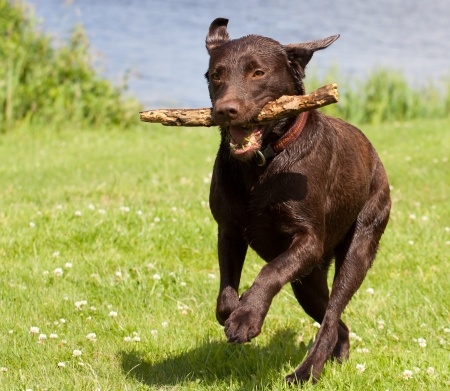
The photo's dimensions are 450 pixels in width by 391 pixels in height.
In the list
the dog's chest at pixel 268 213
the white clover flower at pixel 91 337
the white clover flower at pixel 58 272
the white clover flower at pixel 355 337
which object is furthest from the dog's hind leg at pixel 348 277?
the white clover flower at pixel 58 272

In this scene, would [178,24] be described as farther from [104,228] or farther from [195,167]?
[104,228]

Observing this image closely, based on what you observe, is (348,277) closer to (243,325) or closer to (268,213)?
(268,213)

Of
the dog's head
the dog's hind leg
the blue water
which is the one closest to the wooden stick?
the dog's head

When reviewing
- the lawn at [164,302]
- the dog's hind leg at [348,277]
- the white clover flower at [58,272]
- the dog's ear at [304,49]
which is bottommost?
the lawn at [164,302]

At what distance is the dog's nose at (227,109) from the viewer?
453cm

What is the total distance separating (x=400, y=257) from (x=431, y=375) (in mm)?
2549

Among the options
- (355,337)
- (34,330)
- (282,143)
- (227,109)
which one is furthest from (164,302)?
(227,109)

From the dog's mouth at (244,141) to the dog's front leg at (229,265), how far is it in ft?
1.71

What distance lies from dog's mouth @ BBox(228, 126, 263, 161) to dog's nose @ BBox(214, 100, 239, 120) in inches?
7.5

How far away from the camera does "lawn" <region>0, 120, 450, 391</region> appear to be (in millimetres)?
5066

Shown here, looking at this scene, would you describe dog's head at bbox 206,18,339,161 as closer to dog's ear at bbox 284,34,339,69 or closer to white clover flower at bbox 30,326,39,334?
dog's ear at bbox 284,34,339,69

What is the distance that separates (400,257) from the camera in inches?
292

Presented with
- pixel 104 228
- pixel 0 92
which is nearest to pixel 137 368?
pixel 104 228

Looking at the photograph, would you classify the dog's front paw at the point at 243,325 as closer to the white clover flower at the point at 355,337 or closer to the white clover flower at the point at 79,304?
the white clover flower at the point at 355,337
